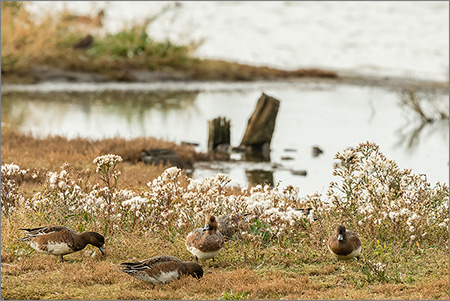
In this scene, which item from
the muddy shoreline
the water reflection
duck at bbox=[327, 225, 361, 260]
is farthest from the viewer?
the muddy shoreline

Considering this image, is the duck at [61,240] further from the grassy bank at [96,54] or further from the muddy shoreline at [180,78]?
the muddy shoreline at [180,78]

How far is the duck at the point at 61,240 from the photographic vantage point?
28.8 ft

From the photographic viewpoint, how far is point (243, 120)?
1069 inches

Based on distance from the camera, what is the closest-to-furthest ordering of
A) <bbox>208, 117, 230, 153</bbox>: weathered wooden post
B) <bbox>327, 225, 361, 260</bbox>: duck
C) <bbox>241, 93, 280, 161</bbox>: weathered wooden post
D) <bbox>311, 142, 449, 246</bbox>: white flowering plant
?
<bbox>327, 225, 361, 260</bbox>: duck < <bbox>311, 142, 449, 246</bbox>: white flowering plant < <bbox>241, 93, 280, 161</bbox>: weathered wooden post < <bbox>208, 117, 230, 153</bbox>: weathered wooden post

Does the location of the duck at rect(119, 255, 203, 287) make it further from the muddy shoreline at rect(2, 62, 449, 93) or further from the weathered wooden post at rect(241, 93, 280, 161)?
the muddy shoreline at rect(2, 62, 449, 93)

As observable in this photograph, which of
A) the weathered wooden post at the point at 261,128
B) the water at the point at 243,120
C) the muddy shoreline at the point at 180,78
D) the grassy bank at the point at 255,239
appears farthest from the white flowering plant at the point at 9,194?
the muddy shoreline at the point at 180,78

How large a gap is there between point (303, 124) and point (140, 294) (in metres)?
19.3

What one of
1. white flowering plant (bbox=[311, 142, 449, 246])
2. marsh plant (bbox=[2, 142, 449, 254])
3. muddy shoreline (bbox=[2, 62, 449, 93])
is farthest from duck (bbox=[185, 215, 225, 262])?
muddy shoreline (bbox=[2, 62, 449, 93])

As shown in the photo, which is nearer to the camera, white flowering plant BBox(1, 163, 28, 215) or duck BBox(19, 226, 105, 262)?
duck BBox(19, 226, 105, 262)

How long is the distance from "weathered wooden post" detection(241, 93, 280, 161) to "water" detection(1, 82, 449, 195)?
418 millimetres

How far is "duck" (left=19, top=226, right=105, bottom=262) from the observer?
8773 mm

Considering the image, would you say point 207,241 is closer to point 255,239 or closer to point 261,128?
point 255,239

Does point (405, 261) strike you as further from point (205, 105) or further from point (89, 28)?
point (89, 28)

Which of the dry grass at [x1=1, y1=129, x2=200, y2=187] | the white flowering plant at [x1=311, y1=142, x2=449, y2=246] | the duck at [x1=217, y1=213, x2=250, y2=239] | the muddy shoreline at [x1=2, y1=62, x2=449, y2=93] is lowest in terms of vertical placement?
the dry grass at [x1=1, y1=129, x2=200, y2=187]
